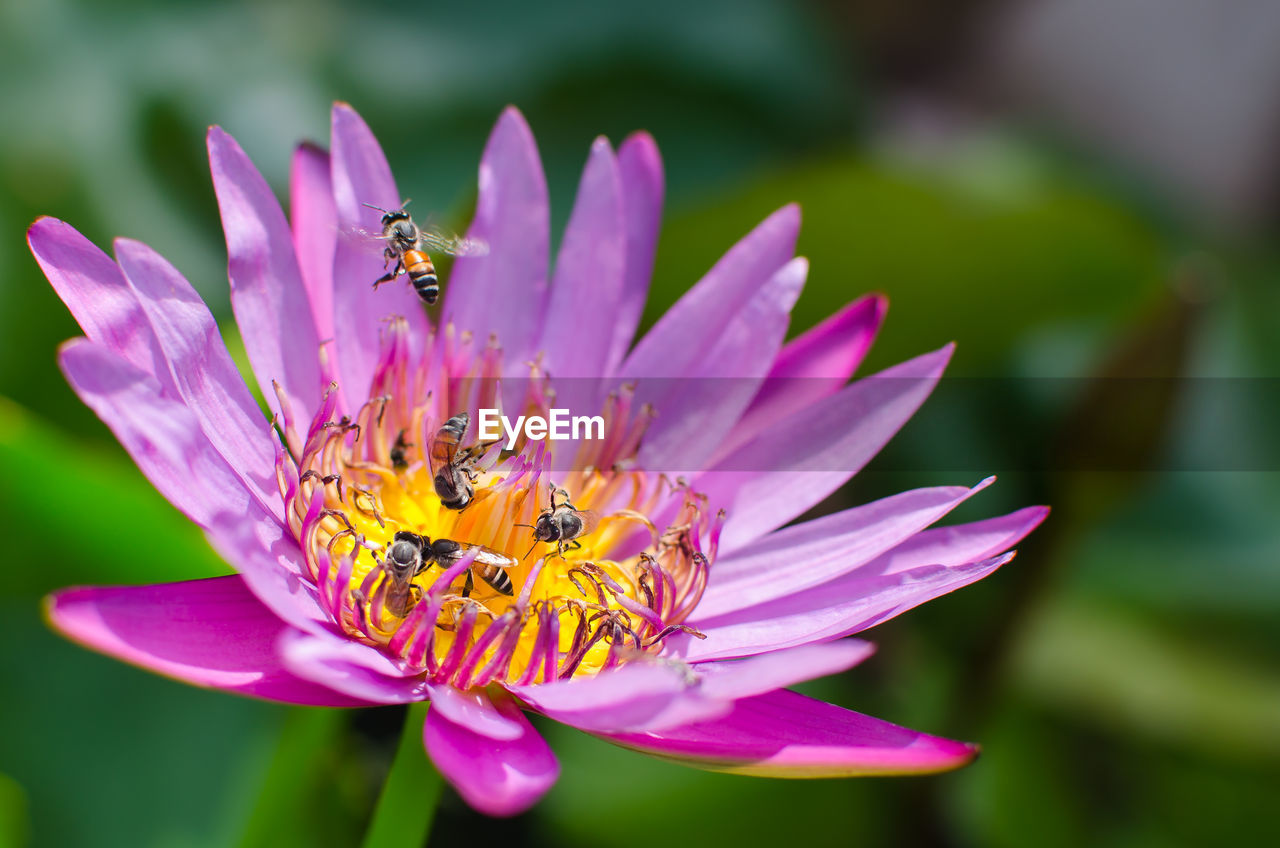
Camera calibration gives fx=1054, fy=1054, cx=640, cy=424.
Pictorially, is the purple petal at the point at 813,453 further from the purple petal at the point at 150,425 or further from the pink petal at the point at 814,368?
the purple petal at the point at 150,425

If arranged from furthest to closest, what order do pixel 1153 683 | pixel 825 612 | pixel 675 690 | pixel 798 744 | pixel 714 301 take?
pixel 1153 683 < pixel 714 301 < pixel 825 612 < pixel 798 744 < pixel 675 690

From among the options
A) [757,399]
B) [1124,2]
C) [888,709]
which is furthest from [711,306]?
[1124,2]

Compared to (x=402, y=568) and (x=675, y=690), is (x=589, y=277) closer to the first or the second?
(x=402, y=568)

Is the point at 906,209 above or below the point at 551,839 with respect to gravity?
above

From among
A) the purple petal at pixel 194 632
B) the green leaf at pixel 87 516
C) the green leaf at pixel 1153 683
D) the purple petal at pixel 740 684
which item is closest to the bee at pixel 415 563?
the purple petal at pixel 194 632

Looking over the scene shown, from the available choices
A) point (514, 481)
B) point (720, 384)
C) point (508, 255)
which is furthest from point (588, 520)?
point (508, 255)

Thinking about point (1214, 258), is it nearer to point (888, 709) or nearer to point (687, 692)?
point (888, 709)

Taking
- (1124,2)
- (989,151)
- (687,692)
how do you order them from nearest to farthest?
(687,692)
(989,151)
(1124,2)
